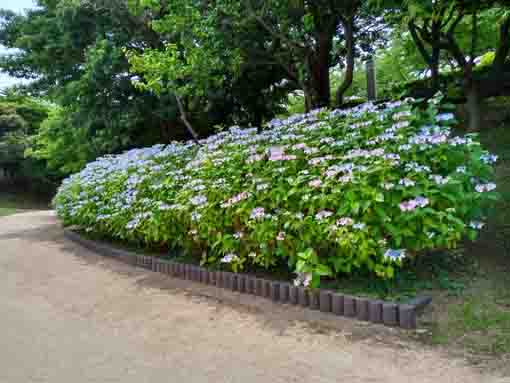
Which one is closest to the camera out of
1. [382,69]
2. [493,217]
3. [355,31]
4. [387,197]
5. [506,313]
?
[506,313]

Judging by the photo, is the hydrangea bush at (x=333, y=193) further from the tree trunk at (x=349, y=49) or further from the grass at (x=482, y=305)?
the tree trunk at (x=349, y=49)

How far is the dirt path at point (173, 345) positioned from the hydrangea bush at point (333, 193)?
53 cm

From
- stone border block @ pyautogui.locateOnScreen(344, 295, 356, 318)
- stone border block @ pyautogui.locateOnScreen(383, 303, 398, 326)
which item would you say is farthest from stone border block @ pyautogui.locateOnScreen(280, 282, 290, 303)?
stone border block @ pyautogui.locateOnScreen(383, 303, 398, 326)

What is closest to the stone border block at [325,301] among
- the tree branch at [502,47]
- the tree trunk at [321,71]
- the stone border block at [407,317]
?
the stone border block at [407,317]

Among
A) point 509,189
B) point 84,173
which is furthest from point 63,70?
point 509,189

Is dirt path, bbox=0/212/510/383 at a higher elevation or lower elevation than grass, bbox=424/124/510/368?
lower

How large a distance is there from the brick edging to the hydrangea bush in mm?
170

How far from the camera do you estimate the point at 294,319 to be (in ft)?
9.98

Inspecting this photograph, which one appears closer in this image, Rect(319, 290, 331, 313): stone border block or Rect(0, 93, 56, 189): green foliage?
Rect(319, 290, 331, 313): stone border block

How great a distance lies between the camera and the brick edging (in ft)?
9.15

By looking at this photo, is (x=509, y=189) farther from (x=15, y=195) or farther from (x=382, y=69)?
(x=15, y=195)

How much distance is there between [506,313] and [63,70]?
37.2 feet

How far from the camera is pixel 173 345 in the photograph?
8.93ft

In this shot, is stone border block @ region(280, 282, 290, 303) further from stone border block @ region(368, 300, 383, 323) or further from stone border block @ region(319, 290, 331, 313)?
stone border block @ region(368, 300, 383, 323)
